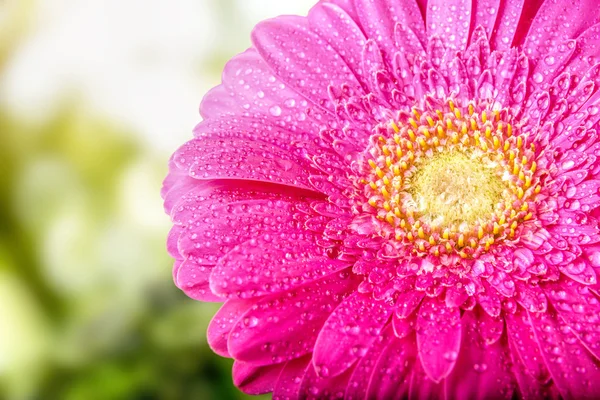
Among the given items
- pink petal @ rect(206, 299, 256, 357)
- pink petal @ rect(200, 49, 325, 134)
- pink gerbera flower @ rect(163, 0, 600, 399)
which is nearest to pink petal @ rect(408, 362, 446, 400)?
pink gerbera flower @ rect(163, 0, 600, 399)

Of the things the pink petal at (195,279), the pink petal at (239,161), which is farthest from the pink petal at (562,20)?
the pink petal at (195,279)

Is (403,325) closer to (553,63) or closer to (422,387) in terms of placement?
(422,387)

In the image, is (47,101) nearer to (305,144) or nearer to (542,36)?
(305,144)

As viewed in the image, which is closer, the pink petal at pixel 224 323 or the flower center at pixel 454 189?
the pink petal at pixel 224 323

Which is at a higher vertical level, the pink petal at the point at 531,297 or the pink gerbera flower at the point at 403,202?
the pink gerbera flower at the point at 403,202

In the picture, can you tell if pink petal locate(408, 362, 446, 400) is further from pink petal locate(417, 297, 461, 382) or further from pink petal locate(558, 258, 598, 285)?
pink petal locate(558, 258, 598, 285)

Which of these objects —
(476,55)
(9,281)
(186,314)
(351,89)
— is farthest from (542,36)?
(9,281)

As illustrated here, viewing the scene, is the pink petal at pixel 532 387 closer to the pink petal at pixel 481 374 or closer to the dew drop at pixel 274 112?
the pink petal at pixel 481 374
